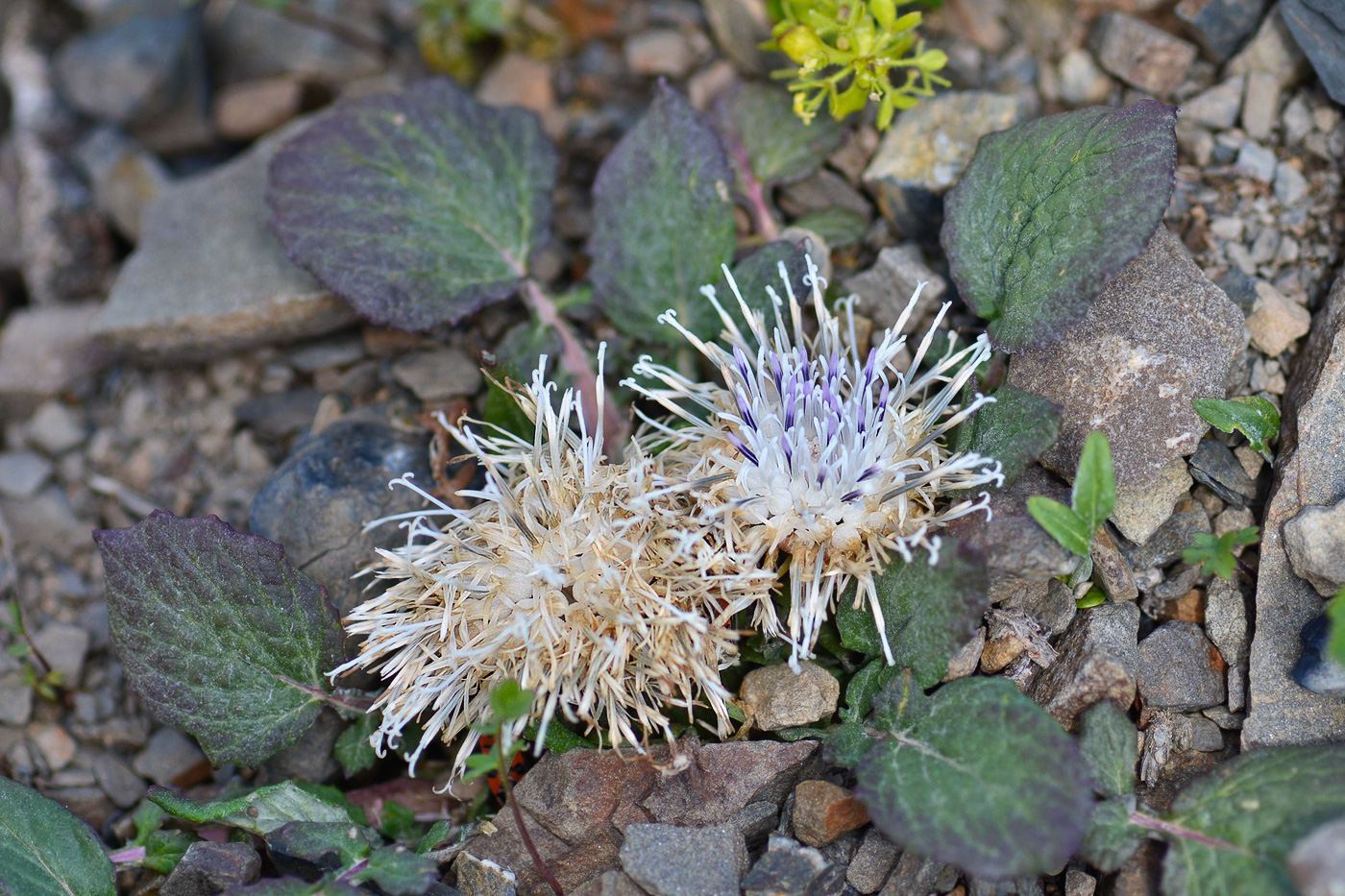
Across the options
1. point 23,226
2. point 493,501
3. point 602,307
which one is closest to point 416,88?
Result: point 602,307

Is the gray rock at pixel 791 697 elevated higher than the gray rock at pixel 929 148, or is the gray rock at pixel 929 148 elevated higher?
the gray rock at pixel 929 148

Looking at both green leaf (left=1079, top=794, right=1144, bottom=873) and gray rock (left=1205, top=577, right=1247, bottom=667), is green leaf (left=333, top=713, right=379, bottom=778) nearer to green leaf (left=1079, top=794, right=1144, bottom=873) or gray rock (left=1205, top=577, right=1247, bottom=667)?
green leaf (left=1079, top=794, right=1144, bottom=873)

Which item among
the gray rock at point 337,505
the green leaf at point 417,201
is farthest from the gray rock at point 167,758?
the green leaf at point 417,201

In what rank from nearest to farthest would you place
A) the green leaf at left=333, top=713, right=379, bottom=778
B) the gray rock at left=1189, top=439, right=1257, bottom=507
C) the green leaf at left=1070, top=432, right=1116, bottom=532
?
the green leaf at left=1070, top=432, right=1116, bottom=532 < the gray rock at left=1189, top=439, right=1257, bottom=507 < the green leaf at left=333, top=713, right=379, bottom=778

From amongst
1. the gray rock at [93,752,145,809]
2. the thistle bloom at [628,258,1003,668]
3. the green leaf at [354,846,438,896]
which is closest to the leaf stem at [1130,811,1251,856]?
the thistle bloom at [628,258,1003,668]

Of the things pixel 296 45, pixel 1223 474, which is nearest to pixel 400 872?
pixel 1223 474

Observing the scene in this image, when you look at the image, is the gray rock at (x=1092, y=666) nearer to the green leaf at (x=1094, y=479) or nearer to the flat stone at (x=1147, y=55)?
the green leaf at (x=1094, y=479)

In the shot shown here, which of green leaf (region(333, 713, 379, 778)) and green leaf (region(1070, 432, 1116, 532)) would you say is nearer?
green leaf (region(1070, 432, 1116, 532))

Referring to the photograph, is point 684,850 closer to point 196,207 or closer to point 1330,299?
point 1330,299
